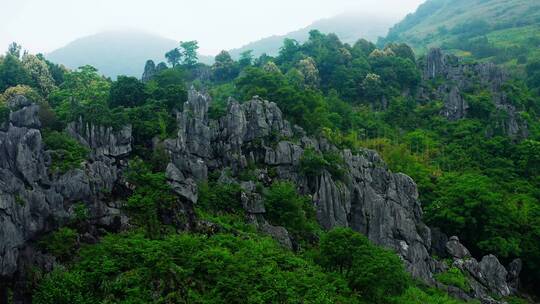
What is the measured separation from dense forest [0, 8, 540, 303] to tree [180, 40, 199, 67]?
3382mm

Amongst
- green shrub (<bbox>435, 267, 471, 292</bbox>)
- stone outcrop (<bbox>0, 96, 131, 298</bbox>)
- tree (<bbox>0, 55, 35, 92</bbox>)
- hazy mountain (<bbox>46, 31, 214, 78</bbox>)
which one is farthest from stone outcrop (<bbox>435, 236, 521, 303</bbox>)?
hazy mountain (<bbox>46, 31, 214, 78</bbox>)

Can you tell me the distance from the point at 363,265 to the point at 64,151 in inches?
690

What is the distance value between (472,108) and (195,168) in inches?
1575

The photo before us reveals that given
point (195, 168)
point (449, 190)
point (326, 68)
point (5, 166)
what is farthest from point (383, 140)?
point (5, 166)

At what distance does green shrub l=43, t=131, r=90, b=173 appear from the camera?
3003 cm

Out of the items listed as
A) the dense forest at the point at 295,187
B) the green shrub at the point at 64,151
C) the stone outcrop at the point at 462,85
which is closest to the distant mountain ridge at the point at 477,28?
the stone outcrop at the point at 462,85

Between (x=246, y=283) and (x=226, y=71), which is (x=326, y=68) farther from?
(x=246, y=283)

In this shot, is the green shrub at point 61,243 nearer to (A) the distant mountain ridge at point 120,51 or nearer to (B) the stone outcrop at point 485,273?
(B) the stone outcrop at point 485,273

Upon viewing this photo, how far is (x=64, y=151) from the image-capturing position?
31.2 m

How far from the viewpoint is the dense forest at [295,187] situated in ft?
82.7

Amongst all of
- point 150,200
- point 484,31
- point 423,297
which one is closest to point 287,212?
point 150,200

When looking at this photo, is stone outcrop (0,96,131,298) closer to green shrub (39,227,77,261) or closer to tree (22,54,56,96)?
green shrub (39,227,77,261)

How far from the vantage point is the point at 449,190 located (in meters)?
44.9

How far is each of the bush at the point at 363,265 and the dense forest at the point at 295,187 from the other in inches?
2.9
